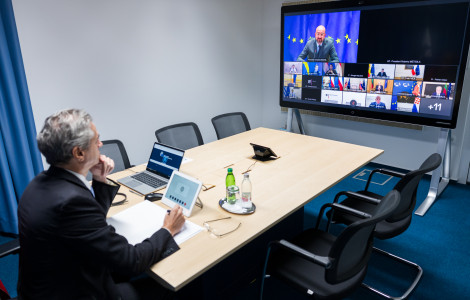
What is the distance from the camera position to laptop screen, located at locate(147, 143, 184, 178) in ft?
7.30

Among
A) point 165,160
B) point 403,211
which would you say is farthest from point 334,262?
point 165,160

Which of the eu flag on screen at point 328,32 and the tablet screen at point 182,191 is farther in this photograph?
the eu flag on screen at point 328,32

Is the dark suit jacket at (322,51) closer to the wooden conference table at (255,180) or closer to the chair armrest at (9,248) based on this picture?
the wooden conference table at (255,180)

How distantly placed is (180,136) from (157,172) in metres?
0.86

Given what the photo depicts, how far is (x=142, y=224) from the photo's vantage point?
1727mm

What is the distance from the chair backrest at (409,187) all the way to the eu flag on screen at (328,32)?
199cm

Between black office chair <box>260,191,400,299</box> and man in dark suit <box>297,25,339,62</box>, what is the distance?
2638mm

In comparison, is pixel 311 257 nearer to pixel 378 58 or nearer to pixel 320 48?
pixel 378 58

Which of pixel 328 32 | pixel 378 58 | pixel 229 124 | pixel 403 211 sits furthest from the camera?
pixel 328 32

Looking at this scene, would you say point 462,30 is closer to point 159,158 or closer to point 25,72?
point 159,158

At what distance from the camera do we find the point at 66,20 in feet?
10.7

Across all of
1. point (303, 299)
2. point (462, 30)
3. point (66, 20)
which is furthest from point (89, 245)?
point (462, 30)

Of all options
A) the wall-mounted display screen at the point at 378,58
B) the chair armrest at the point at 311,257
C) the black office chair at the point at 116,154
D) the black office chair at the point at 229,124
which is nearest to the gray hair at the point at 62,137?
the chair armrest at the point at 311,257

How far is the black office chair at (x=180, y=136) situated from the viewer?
3.05m
